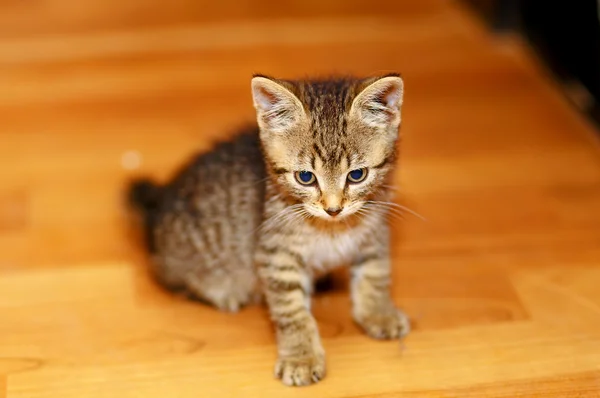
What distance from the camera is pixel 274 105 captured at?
59.5 inches

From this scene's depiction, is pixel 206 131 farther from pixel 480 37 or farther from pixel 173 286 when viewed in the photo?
pixel 480 37

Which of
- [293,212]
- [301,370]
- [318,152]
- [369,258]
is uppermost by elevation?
[318,152]

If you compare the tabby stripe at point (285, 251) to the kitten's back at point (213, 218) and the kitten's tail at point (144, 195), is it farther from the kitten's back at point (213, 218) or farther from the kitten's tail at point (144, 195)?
the kitten's tail at point (144, 195)

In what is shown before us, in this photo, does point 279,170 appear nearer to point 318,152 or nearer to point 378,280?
point 318,152

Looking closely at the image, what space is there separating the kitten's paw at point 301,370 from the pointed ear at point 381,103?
1.61ft

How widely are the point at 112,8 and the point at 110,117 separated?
802 mm

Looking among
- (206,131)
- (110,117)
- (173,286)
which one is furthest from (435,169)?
(110,117)

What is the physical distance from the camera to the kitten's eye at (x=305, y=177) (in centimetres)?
153

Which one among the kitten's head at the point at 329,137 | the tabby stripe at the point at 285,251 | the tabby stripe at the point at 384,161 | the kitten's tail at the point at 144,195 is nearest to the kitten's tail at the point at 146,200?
the kitten's tail at the point at 144,195

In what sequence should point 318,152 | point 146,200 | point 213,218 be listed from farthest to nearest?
1. point 146,200
2. point 213,218
3. point 318,152

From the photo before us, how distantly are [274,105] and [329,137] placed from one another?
120mm

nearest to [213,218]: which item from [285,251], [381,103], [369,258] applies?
[285,251]

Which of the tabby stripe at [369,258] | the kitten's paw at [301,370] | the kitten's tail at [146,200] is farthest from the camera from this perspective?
the kitten's tail at [146,200]

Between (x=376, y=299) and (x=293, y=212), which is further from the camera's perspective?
(x=376, y=299)
